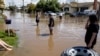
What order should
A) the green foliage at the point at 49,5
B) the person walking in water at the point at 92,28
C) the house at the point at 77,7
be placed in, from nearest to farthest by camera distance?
the person walking in water at the point at 92,28 → the green foliage at the point at 49,5 → the house at the point at 77,7

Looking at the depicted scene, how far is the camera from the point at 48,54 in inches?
444

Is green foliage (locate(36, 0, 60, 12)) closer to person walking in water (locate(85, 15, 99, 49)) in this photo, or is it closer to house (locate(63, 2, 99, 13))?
house (locate(63, 2, 99, 13))

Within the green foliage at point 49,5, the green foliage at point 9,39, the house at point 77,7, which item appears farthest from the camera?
the house at point 77,7

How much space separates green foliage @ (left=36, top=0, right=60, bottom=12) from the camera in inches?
3376

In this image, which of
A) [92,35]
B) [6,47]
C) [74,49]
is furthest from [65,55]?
[6,47]

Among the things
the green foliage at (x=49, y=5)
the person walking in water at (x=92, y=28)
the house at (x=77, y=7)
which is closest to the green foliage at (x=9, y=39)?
the person walking in water at (x=92, y=28)

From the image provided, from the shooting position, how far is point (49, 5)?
88.7 metres

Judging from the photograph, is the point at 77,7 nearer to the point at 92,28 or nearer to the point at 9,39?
the point at 9,39

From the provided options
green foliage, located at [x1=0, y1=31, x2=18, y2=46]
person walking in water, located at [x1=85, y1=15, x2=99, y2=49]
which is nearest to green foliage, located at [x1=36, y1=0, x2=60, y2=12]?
green foliage, located at [x1=0, y1=31, x2=18, y2=46]

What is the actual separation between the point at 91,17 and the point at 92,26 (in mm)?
243

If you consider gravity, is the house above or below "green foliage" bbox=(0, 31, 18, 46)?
below

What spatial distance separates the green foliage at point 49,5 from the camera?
281 ft

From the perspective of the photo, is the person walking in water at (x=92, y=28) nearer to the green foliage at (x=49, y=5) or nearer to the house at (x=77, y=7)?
the green foliage at (x=49, y=5)

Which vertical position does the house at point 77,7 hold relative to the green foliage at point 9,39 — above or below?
below
